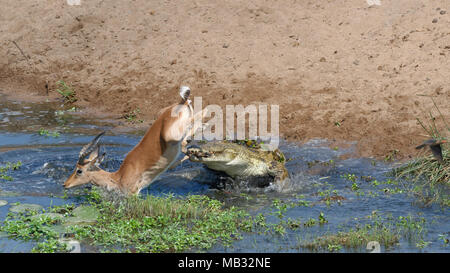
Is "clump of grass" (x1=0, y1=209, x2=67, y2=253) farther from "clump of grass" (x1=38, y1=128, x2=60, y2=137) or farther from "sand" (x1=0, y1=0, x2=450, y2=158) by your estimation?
"sand" (x1=0, y1=0, x2=450, y2=158)

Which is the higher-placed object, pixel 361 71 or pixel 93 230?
pixel 361 71

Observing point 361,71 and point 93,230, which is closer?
point 93,230

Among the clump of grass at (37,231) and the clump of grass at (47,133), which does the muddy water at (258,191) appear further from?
the clump of grass at (37,231)

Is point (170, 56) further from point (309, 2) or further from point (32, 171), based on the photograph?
point (32, 171)

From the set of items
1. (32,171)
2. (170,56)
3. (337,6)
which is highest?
(337,6)

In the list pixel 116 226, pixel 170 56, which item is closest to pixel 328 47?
pixel 170 56

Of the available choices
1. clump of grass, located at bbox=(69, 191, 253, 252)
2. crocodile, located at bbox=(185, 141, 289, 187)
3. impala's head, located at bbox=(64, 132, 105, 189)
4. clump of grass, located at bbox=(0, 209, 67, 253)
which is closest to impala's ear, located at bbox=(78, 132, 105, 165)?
impala's head, located at bbox=(64, 132, 105, 189)

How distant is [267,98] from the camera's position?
11.0 metres

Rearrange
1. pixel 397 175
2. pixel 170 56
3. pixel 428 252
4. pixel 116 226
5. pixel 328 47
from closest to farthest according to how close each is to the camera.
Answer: pixel 428 252
pixel 116 226
pixel 397 175
pixel 328 47
pixel 170 56

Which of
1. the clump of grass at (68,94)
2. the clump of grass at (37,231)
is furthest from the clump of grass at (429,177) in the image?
the clump of grass at (68,94)

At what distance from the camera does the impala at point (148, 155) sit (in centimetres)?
727

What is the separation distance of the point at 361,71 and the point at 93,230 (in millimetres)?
5764

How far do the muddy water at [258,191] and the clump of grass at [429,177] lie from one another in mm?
189

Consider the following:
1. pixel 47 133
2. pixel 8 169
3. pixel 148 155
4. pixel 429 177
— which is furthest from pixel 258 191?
pixel 47 133
